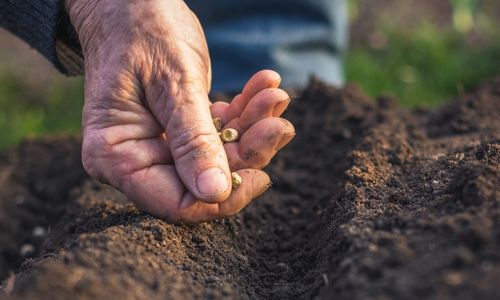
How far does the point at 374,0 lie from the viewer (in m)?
5.88

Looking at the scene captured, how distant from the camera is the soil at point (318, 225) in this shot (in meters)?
1.43

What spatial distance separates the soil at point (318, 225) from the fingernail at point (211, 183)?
0.17 m

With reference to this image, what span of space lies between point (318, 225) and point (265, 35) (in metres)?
2.07

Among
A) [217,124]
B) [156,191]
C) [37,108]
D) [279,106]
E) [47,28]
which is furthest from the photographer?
[37,108]

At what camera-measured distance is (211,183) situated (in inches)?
71.3

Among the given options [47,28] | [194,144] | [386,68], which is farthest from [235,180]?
[386,68]

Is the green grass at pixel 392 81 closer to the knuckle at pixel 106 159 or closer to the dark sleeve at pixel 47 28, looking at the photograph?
the dark sleeve at pixel 47 28

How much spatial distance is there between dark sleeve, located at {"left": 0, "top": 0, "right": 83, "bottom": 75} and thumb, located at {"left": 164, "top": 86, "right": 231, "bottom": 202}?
84cm

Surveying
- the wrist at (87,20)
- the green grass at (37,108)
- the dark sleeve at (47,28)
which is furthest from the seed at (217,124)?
the green grass at (37,108)

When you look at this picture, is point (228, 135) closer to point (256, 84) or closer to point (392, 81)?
point (256, 84)

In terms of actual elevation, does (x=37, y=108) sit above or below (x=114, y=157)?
below

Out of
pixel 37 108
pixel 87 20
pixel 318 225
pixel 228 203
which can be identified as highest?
pixel 87 20

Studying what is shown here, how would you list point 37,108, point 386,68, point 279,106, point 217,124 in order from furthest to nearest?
point 386,68
point 37,108
point 217,124
point 279,106

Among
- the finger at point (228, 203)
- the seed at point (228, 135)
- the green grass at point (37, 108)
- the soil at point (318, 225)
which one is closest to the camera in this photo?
the soil at point (318, 225)
